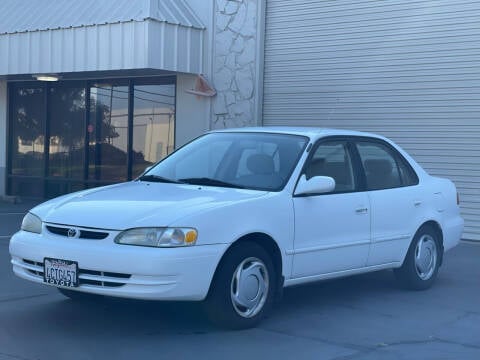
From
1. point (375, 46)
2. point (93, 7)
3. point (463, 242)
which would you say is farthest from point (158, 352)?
point (93, 7)

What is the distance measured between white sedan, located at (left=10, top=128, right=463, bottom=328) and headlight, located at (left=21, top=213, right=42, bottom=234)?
0.01m

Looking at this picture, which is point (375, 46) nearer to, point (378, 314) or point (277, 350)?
point (378, 314)

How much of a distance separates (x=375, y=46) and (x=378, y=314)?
6941mm

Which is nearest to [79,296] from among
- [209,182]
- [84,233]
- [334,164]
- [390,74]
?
[84,233]

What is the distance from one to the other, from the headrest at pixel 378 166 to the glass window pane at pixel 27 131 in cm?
1192

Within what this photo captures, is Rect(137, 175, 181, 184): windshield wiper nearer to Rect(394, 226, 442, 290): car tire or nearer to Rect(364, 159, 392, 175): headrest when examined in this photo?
Rect(364, 159, 392, 175): headrest

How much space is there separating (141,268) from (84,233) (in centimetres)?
59

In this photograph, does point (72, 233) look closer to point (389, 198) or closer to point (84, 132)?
point (389, 198)

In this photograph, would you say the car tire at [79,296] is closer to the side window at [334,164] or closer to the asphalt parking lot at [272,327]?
the asphalt parking lot at [272,327]

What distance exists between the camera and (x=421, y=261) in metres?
8.61

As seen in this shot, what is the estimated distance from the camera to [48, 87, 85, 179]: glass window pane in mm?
18141

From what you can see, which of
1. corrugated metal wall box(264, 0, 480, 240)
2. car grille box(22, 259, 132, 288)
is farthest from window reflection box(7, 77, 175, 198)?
car grille box(22, 259, 132, 288)

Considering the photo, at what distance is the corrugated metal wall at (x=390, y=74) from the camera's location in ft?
41.2

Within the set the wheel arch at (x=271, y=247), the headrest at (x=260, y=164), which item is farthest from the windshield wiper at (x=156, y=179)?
the wheel arch at (x=271, y=247)
